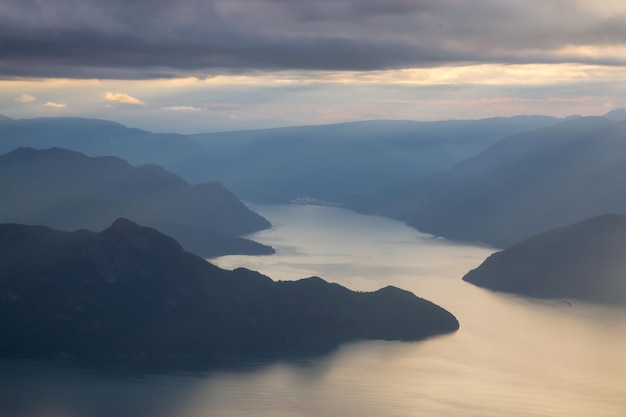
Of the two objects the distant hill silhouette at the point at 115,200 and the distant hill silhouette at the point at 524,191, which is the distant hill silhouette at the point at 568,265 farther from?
the distant hill silhouette at the point at 115,200

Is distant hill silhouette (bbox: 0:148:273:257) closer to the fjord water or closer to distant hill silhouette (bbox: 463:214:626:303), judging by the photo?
distant hill silhouette (bbox: 463:214:626:303)

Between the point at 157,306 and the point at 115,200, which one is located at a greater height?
the point at 115,200

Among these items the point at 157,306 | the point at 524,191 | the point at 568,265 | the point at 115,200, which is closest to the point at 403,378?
the point at 157,306

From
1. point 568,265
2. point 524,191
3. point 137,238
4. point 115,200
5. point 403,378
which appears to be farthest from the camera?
point 524,191

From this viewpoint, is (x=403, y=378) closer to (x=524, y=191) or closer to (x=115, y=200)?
(x=115, y=200)

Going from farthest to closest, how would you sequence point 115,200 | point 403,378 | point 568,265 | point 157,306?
point 115,200
point 568,265
point 157,306
point 403,378
